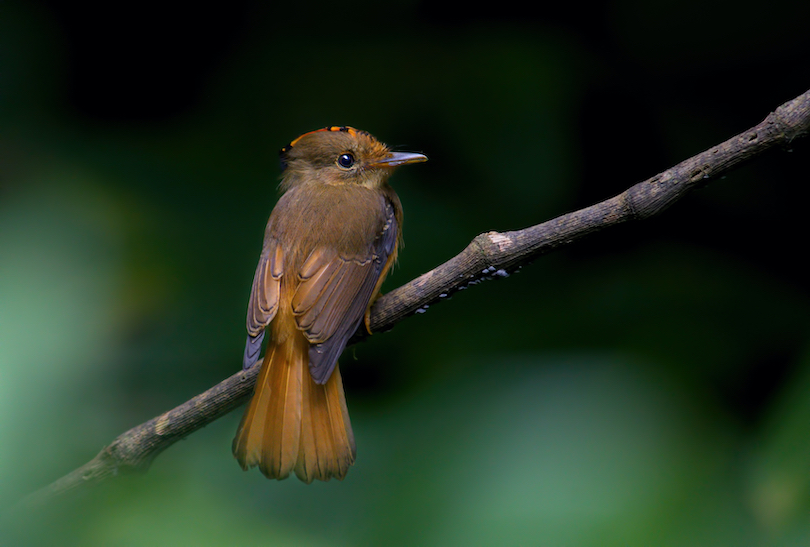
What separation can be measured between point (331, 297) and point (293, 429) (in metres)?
0.45

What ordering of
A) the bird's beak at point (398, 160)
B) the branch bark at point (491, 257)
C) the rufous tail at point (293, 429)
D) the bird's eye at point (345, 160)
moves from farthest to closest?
the bird's eye at point (345, 160), the bird's beak at point (398, 160), the rufous tail at point (293, 429), the branch bark at point (491, 257)

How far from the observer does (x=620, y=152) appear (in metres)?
2.89

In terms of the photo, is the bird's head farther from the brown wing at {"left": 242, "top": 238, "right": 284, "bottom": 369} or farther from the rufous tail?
the rufous tail

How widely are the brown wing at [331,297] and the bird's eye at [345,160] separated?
15.9 inches

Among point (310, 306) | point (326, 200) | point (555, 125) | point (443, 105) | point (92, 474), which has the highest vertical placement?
point (443, 105)

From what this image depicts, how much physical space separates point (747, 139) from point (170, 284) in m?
2.22

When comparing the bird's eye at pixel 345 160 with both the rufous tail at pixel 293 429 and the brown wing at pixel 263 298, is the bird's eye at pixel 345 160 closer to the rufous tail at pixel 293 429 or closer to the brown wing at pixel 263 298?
the brown wing at pixel 263 298

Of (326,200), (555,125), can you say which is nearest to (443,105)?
(555,125)

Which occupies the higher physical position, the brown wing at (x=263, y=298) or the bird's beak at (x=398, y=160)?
the bird's beak at (x=398, y=160)

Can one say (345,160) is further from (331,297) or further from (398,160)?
(331,297)

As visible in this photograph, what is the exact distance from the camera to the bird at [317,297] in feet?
6.47

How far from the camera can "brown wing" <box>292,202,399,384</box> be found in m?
1.99

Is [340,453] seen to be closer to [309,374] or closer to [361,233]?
[309,374]

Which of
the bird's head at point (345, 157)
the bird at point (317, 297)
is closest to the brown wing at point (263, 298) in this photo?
the bird at point (317, 297)
